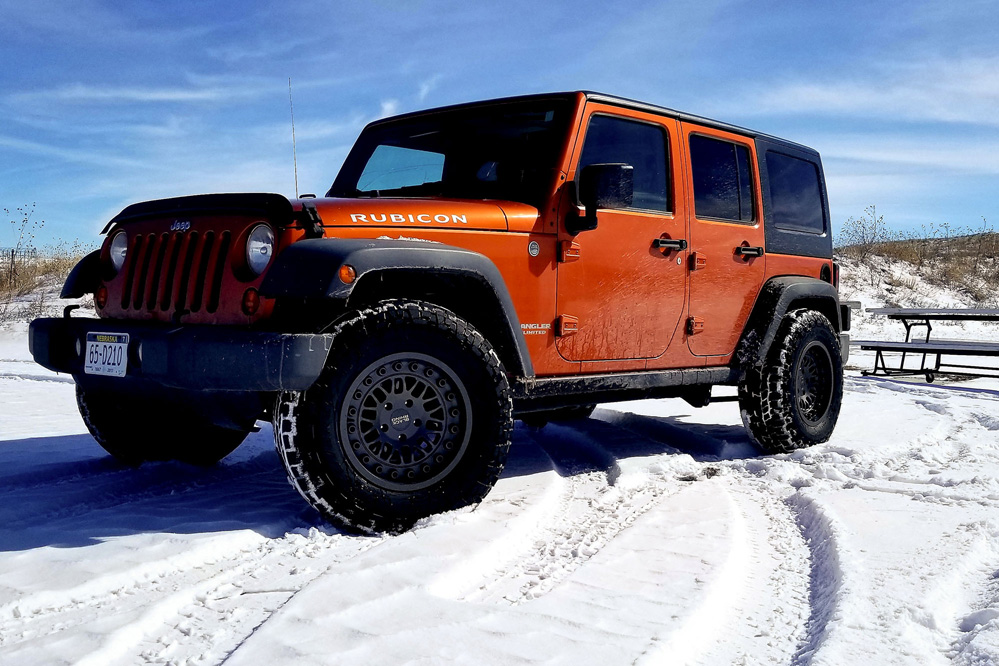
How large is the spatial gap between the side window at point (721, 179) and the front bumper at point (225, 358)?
2.59 m

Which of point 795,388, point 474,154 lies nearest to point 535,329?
point 474,154

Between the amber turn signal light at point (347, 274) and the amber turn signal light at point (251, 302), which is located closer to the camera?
the amber turn signal light at point (347, 274)

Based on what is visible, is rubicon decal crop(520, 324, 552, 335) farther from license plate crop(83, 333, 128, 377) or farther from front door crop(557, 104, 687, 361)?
license plate crop(83, 333, 128, 377)

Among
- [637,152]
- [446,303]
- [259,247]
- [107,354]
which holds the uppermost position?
[637,152]

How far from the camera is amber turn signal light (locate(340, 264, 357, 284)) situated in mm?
2877

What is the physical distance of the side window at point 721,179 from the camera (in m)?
4.65

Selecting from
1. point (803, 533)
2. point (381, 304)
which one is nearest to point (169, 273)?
point (381, 304)

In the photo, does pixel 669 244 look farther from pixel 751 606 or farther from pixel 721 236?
pixel 751 606

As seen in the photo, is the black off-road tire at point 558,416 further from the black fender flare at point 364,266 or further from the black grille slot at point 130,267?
the black grille slot at point 130,267

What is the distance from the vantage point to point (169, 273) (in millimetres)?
3357

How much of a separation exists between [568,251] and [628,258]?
438 millimetres

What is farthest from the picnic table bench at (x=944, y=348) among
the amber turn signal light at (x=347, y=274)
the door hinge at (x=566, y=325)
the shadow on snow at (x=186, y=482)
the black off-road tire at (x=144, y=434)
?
the amber turn signal light at (x=347, y=274)

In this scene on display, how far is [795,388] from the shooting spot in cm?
509

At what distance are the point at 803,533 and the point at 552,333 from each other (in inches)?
53.3
